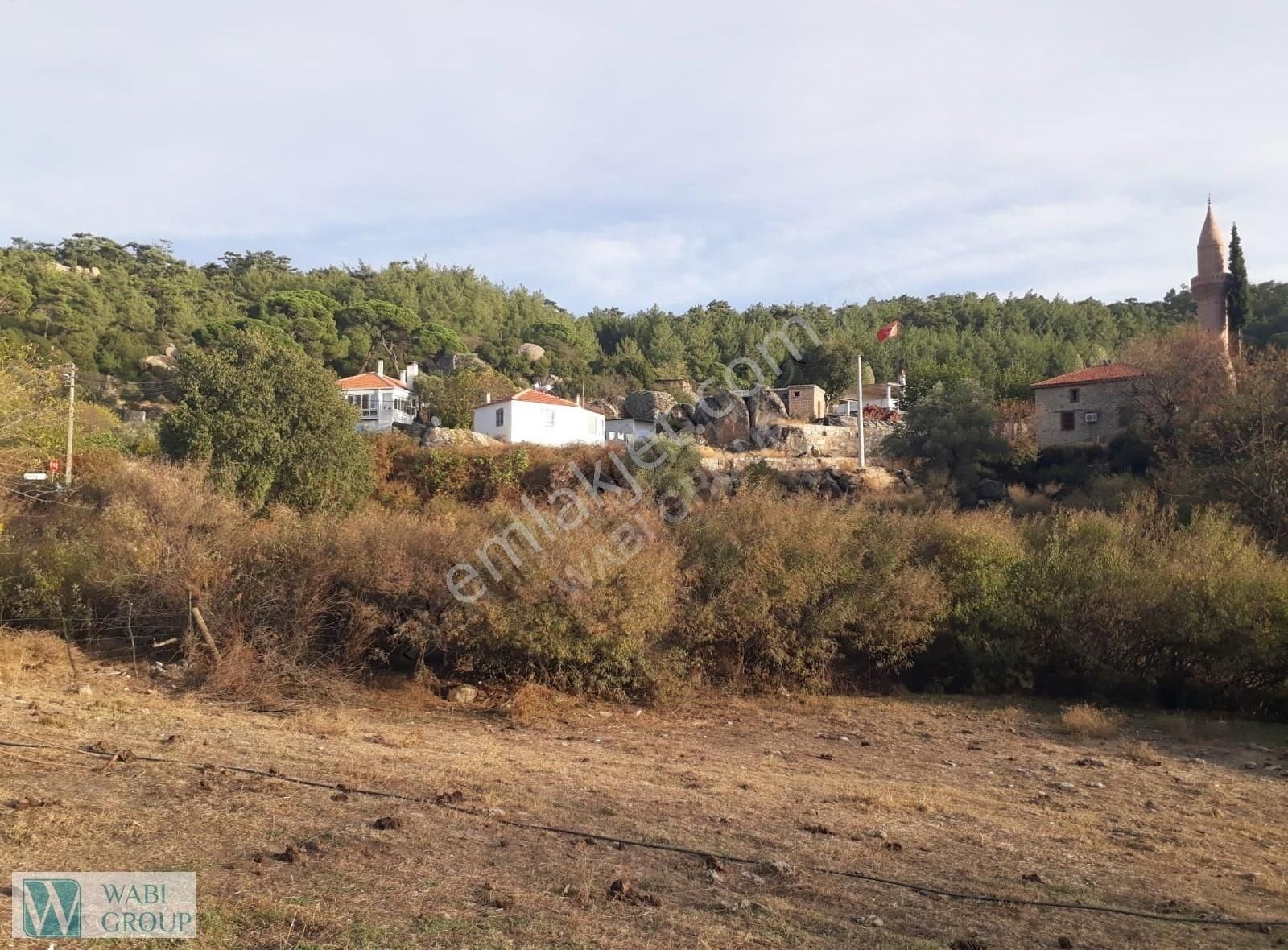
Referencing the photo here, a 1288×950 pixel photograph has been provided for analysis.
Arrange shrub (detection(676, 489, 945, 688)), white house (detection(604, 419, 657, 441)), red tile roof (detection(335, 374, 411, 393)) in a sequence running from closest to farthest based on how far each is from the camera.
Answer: shrub (detection(676, 489, 945, 688)) < red tile roof (detection(335, 374, 411, 393)) < white house (detection(604, 419, 657, 441))

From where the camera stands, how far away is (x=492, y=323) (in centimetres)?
9938

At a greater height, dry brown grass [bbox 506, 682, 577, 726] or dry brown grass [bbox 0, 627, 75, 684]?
dry brown grass [bbox 0, 627, 75, 684]

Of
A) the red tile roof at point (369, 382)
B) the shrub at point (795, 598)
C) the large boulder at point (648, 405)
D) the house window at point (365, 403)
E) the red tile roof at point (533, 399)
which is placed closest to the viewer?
the shrub at point (795, 598)

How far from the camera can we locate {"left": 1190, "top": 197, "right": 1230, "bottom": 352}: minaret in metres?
51.0

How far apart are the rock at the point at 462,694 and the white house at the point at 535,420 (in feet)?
97.9

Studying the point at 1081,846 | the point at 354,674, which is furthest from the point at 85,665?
the point at 1081,846

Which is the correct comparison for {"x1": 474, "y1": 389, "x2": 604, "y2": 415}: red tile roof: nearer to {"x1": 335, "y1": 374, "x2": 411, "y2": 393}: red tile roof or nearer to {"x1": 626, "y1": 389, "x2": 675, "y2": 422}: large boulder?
{"x1": 335, "y1": 374, "x2": 411, "y2": 393}: red tile roof

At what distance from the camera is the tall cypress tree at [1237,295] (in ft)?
175

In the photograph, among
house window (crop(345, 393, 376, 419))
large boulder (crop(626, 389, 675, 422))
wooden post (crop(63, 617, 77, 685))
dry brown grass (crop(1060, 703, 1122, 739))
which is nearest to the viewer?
dry brown grass (crop(1060, 703, 1122, 739))

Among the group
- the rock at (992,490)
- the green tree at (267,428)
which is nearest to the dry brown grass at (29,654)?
the green tree at (267,428)

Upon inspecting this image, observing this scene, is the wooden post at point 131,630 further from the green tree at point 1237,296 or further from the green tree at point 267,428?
the green tree at point 1237,296

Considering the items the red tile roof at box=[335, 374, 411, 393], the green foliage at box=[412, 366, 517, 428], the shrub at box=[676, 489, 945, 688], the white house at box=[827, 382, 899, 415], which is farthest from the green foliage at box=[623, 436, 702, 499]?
the white house at box=[827, 382, 899, 415]

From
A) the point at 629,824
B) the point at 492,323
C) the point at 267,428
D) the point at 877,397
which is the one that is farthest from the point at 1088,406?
the point at 492,323

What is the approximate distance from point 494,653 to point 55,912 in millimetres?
10521
